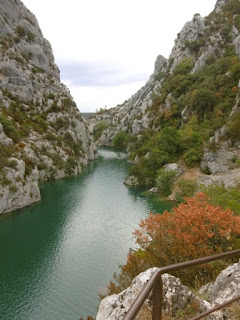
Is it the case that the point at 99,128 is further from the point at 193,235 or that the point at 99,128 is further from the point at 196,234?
the point at 196,234

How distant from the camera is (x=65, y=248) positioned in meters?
32.8

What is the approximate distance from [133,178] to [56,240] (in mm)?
31025

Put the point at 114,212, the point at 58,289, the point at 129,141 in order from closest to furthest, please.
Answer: the point at 58,289, the point at 114,212, the point at 129,141

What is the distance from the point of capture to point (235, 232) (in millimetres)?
16438

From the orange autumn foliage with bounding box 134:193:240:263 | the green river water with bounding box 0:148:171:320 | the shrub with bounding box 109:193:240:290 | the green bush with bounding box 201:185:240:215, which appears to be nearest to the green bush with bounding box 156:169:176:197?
the green river water with bounding box 0:148:171:320

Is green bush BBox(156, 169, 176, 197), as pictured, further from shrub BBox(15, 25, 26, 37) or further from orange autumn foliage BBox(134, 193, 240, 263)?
shrub BBox(15, 25, 26, 37)

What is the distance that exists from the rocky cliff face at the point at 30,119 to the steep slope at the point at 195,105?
21290 mm

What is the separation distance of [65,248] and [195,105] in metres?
55.9

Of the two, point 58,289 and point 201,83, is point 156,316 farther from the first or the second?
point 201,83

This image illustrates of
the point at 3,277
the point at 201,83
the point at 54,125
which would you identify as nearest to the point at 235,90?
the point at 201,83

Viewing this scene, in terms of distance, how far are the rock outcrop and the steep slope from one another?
4376cm

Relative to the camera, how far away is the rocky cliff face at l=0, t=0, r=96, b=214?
48094mm

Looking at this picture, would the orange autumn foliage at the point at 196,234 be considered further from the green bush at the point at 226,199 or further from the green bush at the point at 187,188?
the green bush at the point at 187,188

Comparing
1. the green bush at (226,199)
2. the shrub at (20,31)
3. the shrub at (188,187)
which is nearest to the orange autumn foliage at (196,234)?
the green bush at (226,199)
